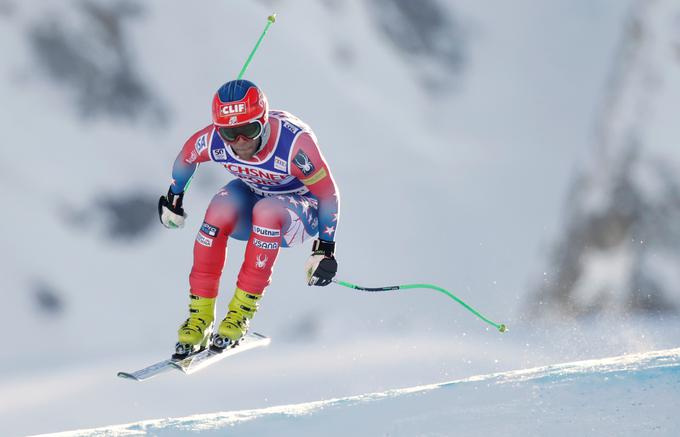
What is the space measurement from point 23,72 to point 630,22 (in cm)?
1286

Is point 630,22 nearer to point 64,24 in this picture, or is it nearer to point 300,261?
point 300,261

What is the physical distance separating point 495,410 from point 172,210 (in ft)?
8.71

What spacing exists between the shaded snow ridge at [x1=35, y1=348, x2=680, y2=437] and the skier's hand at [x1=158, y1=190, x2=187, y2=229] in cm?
139

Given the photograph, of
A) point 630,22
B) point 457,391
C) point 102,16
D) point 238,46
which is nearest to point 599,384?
point 457,391

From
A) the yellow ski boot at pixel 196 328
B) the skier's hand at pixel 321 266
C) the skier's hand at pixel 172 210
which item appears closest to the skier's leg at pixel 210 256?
the yellow ski boot at pixel 196 328

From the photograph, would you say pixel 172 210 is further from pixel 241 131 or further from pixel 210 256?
pixel 241 131

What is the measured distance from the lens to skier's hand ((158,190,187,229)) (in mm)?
7102

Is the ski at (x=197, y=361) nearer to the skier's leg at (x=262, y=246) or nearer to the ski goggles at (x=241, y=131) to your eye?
the skier's leg at (x=262, y=246)

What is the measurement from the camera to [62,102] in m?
18.1

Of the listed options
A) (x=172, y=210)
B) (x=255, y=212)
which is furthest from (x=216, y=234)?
(x=172, y=210)

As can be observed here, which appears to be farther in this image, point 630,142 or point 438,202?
point 630,142

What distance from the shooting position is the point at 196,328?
6.73 metres

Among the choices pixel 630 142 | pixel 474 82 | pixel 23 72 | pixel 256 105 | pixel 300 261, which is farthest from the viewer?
pixel 474 82

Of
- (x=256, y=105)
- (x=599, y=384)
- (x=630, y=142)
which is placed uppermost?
(x=630, y=142)
